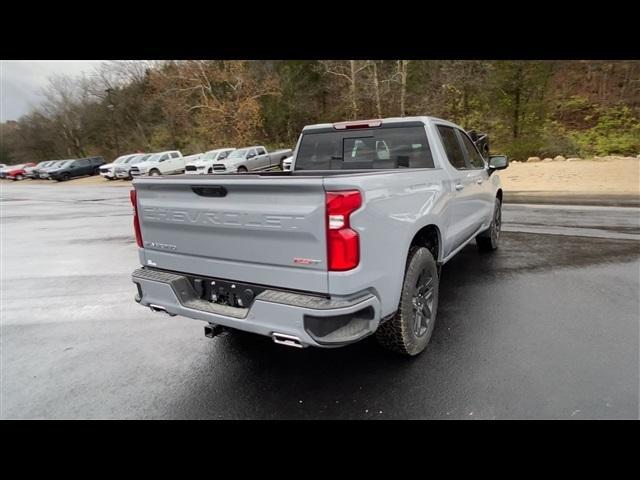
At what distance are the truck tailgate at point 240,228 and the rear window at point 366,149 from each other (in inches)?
73.0

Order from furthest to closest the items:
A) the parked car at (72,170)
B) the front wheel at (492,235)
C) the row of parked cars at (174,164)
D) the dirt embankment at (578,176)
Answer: the parked car at (72,170), the row of parked cars at (174,164), the dirt embankment at (578,176), the front wheel at (492,235)

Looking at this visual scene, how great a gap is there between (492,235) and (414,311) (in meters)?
3.60

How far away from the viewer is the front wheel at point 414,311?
2.82 m

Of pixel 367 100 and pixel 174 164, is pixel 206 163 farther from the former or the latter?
pixel 367 100

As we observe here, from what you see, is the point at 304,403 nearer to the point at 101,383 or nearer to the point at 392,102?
the point at 101,383

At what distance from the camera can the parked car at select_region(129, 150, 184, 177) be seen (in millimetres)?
26750

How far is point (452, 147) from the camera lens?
13.8 feet

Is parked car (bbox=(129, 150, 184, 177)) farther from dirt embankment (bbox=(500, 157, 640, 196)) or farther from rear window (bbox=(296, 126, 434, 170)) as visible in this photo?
rear window (bbox=(296, 126, 434, 170))

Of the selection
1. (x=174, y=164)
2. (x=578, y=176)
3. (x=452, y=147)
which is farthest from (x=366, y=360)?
(x=174, y=164)

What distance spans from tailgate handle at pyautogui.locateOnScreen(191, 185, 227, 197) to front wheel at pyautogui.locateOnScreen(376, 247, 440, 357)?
1445mm

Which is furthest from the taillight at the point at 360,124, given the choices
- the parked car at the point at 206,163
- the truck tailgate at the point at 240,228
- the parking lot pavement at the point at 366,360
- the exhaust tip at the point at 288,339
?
the parked car at the point at 206,163

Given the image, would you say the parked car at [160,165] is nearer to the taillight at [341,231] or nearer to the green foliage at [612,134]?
the green foliage at [612,134]

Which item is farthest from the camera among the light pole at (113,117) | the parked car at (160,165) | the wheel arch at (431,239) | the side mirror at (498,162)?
the light pole at (113,117)
